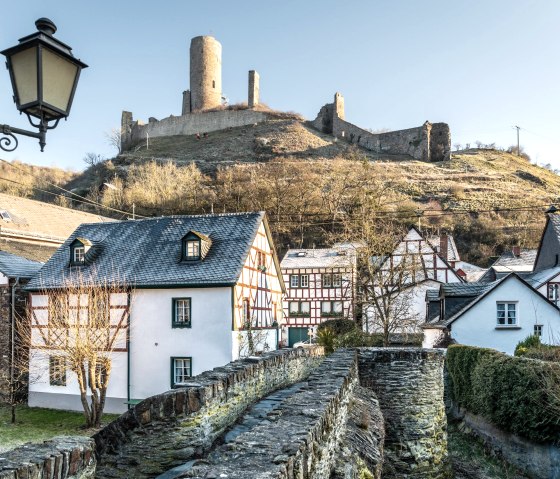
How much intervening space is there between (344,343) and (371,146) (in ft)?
218

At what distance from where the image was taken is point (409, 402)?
12.5m

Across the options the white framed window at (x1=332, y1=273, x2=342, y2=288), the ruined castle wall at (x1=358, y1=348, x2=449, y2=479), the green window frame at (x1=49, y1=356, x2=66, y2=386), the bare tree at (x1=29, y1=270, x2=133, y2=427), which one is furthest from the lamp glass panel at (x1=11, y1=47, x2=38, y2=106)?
the white framed window at (x1=332, y1=273, x2=342, y2=288)

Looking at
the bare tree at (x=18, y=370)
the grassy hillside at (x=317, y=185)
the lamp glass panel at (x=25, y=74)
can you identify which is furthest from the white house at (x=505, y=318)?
the lamp glass panel at (x=25, y=74)

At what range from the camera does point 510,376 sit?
15.4 meters

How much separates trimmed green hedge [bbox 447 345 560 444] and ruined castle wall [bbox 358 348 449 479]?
2841mm

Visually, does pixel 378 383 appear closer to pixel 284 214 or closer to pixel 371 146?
pixel 284 214

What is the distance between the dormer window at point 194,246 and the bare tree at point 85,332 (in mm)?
2741

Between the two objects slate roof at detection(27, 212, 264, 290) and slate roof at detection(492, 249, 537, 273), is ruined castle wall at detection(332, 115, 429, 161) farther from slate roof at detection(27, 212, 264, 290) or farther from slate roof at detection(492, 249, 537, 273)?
slate roof at detection(27, 212, 264, 290)

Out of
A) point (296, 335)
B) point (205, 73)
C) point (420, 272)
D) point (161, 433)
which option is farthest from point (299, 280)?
point (205, 73)

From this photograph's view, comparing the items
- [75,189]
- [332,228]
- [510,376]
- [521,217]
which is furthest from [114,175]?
[510,376]

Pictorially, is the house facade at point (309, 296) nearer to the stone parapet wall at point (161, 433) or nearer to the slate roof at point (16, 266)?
the slate roof at point (16, 266)

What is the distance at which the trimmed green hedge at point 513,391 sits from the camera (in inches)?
528

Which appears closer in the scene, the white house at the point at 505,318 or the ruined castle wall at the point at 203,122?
the white house at the point at 505,318

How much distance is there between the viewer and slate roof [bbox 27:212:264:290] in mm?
21344
